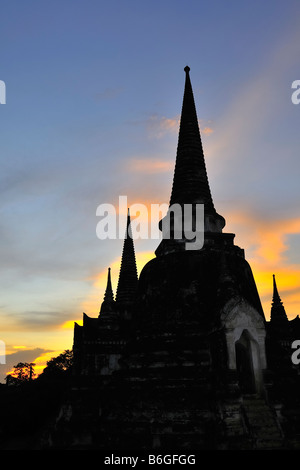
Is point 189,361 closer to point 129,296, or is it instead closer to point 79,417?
point 79,417

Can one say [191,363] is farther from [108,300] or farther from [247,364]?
[108,300]

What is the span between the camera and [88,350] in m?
23.3

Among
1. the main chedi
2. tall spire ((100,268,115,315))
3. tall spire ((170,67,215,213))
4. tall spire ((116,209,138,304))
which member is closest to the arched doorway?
the main chedi

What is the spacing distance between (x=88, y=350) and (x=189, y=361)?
9525mm

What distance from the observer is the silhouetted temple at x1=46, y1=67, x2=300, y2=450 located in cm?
1400

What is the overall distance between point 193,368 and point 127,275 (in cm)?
1907

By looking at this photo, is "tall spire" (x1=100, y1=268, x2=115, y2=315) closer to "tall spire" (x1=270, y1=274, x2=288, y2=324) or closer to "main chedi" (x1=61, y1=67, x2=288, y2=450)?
"main chedi" (x1=61, y1=67, x2=288, y2=450)

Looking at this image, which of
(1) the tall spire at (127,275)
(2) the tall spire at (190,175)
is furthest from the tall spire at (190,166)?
(1) the tall spire at (127,275)

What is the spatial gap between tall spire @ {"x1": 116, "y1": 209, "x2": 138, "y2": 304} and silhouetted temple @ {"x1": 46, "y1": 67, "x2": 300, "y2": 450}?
1258cm

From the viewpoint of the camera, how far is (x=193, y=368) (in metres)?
15.5

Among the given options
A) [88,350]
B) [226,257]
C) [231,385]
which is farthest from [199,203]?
[88,350]

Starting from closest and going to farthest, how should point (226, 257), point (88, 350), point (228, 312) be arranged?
1. point (228, 312)
2. point (226, 257)
3. point (88, 350)

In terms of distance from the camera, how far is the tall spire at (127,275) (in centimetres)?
3288

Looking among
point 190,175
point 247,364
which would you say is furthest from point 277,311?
point 190,175
